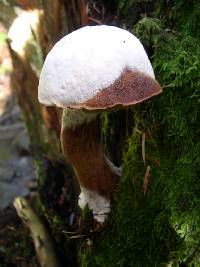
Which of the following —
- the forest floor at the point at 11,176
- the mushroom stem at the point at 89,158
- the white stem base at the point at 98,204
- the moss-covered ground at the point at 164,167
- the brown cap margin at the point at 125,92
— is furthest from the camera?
the forest floor at the point at 11,176

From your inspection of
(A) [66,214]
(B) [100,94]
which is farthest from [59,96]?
(A) [66,214]

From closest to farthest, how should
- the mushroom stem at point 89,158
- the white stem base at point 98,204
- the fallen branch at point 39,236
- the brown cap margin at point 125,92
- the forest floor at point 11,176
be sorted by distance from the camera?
the brown cap margin at point 125,92 → the mushroom stem at point 89,158 → the white stem base at point 98,204 → the fallen branch at point 39,236 → the forest floor at point 11,176

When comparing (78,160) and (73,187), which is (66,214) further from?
(78,160)

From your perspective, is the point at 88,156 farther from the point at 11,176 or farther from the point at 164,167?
the point at 11,176

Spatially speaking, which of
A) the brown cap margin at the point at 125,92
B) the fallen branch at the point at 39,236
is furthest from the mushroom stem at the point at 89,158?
the fallen branch at the point at 39,236

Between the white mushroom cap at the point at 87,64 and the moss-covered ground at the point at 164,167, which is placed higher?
the white mushroom cap at the point at 87,64

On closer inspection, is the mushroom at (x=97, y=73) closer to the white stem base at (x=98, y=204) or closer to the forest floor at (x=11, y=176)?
the white stem base at (x=98, y=204)

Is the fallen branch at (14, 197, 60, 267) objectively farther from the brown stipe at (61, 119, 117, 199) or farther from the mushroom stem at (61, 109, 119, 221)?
the brown stipe at (61, 119, 117, 199)
